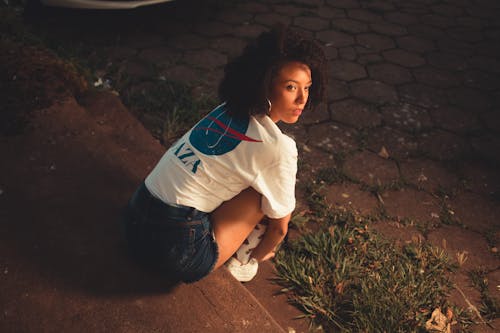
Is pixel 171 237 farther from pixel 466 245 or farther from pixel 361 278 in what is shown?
pixel 466 245

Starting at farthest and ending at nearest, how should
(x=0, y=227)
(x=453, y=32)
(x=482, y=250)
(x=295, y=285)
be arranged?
(x=453, y=32) → (x=482, y=250) → (x=295, y=285) → (x=0, y=227)

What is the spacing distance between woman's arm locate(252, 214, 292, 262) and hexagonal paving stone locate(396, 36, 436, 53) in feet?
9.20

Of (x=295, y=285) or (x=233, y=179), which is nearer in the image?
(x=233, y=179)

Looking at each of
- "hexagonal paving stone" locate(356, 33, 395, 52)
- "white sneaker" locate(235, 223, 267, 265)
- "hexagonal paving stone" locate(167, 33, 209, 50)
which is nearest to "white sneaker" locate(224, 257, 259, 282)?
"white sneaker" locate(235, 223, 267, 265)

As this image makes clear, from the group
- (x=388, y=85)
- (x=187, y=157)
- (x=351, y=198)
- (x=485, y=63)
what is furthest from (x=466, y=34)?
(x=187, y=157)

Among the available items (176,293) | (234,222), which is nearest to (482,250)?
(234,222)

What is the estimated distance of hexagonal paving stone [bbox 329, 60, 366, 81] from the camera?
3.28 meters

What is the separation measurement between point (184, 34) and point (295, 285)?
8.59ft

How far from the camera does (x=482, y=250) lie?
6.75 ft

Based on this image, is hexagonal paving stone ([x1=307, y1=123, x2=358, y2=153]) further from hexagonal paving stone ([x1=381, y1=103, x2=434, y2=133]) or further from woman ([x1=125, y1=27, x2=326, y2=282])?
woman ([x1=125, y1=27, x2=326, y2=282])

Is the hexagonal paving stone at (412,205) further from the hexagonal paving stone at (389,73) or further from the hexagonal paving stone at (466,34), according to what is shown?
the hexagonal paving stone at (466,34)

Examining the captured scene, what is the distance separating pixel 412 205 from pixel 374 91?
1.17m

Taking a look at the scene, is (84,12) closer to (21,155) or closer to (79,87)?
(79,87)

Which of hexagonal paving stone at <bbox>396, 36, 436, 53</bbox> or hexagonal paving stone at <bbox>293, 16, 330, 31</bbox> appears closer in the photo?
hexagonal paving stone at <bbox>396, 36, 436, 53</bbox>
